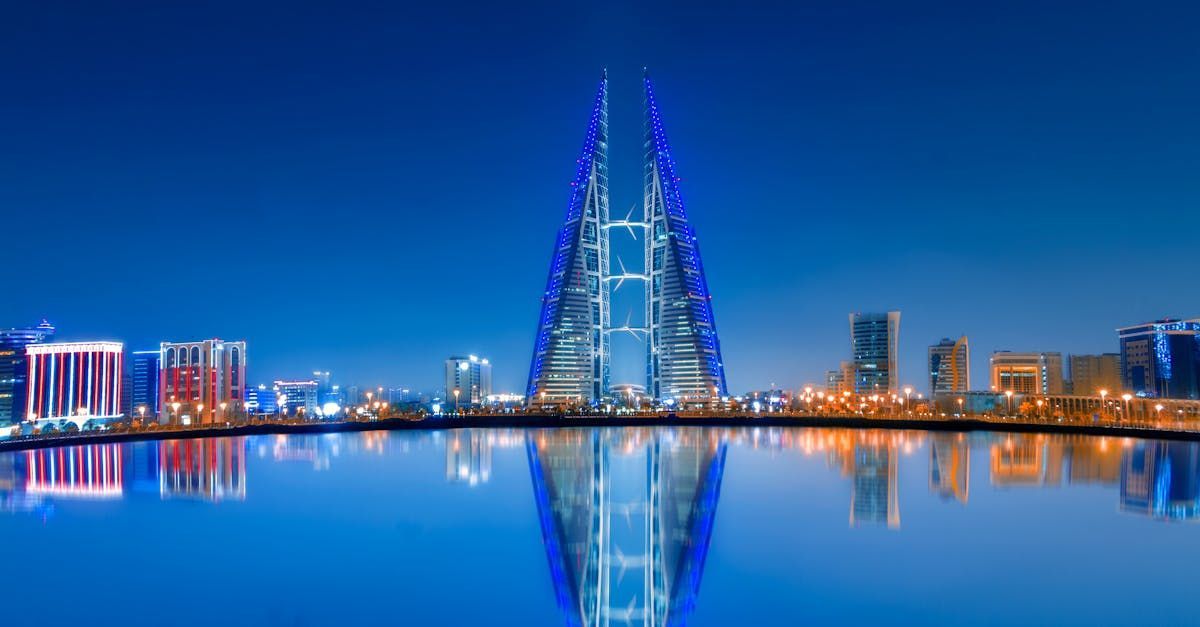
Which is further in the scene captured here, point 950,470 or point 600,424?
point 600,424

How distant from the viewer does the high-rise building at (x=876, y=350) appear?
126688 mm

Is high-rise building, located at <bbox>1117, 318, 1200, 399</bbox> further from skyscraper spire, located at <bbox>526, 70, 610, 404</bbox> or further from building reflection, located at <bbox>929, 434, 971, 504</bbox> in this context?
building reflection, located at <bbox>929, 434, 971, 504</bbox>

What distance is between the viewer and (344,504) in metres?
14.7

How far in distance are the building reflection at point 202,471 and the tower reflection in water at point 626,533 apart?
20.9ft

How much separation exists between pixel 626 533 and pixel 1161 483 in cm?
1305

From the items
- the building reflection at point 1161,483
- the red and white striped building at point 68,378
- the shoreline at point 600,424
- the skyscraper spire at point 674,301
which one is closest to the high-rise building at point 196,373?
the red and white striped building at point 68,378

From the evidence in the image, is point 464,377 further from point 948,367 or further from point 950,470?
point 950,470

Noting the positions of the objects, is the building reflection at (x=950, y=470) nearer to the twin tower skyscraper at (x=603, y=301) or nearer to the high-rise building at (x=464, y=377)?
the twin tower skyscraper at (x=603, y=301)

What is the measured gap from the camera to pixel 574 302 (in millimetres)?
81750

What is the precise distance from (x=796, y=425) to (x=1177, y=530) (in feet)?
126

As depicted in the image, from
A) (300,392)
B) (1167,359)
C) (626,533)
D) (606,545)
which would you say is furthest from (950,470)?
(300,392)

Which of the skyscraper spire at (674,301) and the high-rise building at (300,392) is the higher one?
the skyscraper spire at (674,301)

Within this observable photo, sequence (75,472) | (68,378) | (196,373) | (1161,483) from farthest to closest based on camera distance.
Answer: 1. (196,373)
2. (68,378)
3. (75,472)
4. (1161,483)

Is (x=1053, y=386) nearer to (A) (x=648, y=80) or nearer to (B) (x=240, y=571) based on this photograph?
(A) (x=648, y=80)
